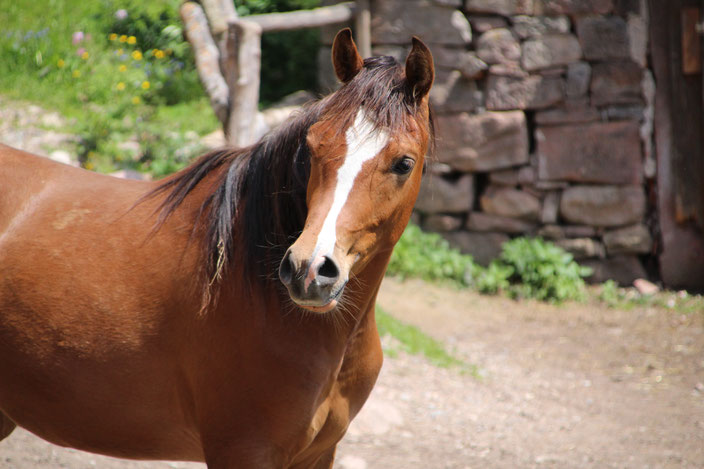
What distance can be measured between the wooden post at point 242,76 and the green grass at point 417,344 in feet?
5.53

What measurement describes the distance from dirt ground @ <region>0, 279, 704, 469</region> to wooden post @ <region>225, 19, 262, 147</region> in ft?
6.35

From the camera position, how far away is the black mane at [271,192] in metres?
1.82

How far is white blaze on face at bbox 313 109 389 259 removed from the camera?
163cm

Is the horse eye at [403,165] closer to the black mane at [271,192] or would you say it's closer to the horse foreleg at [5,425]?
the black mane at [271,192]

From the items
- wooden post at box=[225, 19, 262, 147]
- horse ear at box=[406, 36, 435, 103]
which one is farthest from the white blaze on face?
wooden post at box=[225, 19, 262, 147]

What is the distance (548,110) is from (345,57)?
4.92 metres

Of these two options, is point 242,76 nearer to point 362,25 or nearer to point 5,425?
point 362,25

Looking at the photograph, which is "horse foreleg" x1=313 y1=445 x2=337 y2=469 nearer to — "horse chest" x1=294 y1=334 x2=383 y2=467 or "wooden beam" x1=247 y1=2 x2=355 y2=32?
"horse chest" x1=294 y1=334 x2=383 y2=467

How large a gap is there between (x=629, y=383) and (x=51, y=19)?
7.12 m

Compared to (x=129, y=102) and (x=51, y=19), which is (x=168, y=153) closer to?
(x=129, y=102)

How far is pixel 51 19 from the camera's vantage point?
761cm

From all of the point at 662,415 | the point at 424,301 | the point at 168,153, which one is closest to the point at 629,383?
the point at 662,415

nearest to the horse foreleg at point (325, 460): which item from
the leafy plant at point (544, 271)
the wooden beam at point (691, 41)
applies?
the leafy plant at point (544, 271)

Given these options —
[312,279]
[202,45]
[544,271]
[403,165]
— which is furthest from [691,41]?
[312,279]
